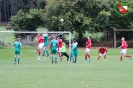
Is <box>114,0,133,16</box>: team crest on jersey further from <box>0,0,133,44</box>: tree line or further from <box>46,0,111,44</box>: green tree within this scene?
<box>46,0,111,44</box>: green tree

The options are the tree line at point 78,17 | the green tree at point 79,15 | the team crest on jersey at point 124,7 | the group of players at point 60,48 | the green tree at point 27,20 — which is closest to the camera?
the group of players at point 60,48

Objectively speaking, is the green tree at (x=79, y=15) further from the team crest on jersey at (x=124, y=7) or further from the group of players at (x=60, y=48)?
the group of players at (x=60, y=48)

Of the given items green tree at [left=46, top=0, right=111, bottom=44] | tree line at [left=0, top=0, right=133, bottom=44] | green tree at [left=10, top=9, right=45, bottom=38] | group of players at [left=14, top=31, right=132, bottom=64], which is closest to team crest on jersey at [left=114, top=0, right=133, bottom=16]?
tree line at [left=0, top=0, right=133, bottom=44]

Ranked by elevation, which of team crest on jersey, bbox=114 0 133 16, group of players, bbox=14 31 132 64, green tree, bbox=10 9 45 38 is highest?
team crest on jersey, bbox=114 0 133 16

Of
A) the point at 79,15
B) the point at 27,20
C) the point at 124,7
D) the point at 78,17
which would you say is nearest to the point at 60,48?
the point at 78,17


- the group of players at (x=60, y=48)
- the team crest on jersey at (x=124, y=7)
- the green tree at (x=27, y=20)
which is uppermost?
the team crest on jersey at (x=124, y=7)

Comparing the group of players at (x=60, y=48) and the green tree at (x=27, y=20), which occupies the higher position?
the green tree at (x=27, y=20)

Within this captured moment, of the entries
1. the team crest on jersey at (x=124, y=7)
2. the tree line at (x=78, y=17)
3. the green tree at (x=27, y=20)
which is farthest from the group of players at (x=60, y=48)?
the team crest on jersey at (x=124, y=7)

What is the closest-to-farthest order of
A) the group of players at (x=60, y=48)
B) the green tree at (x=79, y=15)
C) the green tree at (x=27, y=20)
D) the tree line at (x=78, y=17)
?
the group of players at (x=60, y=48), the green tree at (x=79, y=15), the tree line at (x=78, y=17), the green tree at (x=27, y=20)

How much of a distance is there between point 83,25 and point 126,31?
11.0 m

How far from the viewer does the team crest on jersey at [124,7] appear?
71.0 meters

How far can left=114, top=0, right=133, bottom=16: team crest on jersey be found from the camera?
233 feet

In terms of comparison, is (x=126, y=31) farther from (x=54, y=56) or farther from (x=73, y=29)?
(x=54, y=56)

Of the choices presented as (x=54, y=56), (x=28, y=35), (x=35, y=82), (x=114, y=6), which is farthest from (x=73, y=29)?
(x=35, y=82)
